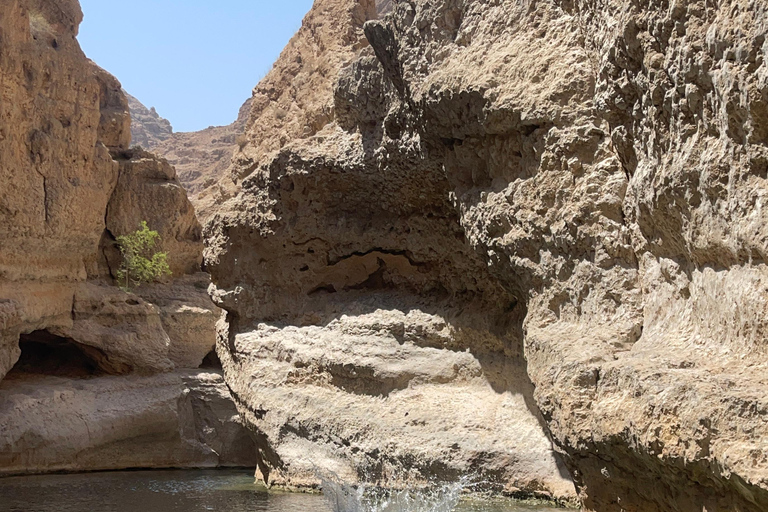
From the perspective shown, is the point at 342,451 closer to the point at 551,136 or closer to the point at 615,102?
the point at 551,136

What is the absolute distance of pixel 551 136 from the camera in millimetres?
5410

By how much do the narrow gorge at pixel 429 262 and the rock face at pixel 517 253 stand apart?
22 millimetres

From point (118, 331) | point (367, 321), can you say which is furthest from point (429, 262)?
point (118, 331)

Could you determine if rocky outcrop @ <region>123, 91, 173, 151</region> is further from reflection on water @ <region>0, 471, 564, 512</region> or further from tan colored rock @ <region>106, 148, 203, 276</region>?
reflection on water @ <region>0, 471, 564, 512</region>

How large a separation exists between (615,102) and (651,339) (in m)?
1.41

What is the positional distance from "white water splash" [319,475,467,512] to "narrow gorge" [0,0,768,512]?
127mm

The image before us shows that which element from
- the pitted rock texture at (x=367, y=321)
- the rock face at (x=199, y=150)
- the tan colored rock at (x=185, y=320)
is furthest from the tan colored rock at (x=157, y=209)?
the rock face at (x=199, y=150)

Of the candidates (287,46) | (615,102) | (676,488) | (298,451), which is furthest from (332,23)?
(676,488)

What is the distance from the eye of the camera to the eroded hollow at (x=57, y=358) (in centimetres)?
1386

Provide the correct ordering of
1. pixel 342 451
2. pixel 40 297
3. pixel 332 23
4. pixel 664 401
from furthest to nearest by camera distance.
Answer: pixel 40 297, pixel 332 23, pixel 342 451, pixel 664 401

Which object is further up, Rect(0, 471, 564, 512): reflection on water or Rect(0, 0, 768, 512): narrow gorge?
Rect(0, 0, 768, 512): narrow gorge

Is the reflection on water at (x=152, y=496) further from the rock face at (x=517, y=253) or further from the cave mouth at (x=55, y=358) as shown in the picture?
the cave mouth at (x=55, y=358)

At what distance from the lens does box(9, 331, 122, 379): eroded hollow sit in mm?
13859

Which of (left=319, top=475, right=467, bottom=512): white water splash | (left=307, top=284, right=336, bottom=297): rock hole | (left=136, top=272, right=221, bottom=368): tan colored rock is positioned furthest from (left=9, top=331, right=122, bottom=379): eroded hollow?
(left=319, top=475, right=467, bottom=512): white water splash
